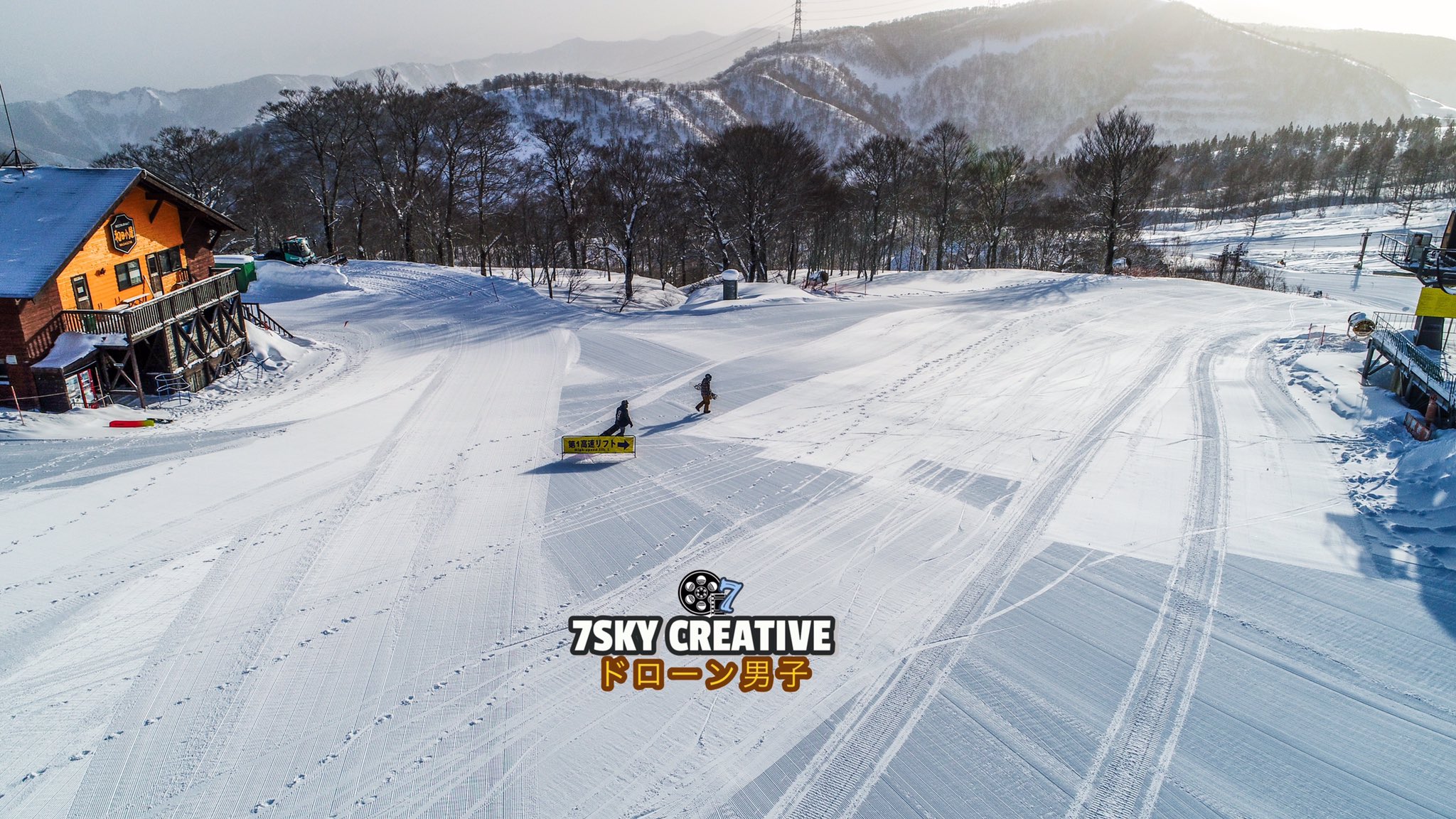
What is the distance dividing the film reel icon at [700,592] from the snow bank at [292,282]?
31.6 metres

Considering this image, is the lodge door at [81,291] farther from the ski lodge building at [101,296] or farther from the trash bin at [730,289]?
the trash bin at [730,289]

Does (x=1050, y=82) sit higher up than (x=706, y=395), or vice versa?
(x=1050, y=82)

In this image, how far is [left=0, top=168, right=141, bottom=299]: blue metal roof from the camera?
16562 millimetres

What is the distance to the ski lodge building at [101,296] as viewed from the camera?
1659 centimetres

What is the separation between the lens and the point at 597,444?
48.2 feet

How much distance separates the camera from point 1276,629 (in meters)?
8.98

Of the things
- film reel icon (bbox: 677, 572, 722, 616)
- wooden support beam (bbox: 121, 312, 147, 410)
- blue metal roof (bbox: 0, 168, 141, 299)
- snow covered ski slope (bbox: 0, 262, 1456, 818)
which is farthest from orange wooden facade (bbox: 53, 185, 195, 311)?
film reel icon (bbox: 677, 572, 722, 616)

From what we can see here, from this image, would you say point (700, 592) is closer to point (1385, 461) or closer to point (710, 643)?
point (710, 643)

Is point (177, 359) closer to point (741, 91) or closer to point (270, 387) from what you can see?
point (270, 387)

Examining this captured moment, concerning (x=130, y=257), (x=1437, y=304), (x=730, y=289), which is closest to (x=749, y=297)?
(x=730, y=289)

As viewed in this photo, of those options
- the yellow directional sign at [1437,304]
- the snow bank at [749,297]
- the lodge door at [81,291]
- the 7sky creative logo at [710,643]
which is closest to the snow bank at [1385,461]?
the yellow directional sign at [1437,304]

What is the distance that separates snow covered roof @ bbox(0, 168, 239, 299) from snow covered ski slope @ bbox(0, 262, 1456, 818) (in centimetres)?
392

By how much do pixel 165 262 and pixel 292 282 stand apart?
13.0 metres

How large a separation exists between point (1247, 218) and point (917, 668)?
107m
